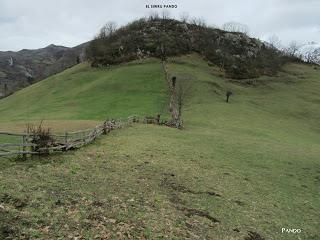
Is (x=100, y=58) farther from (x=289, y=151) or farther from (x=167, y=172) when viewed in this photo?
(x=167, y=172)

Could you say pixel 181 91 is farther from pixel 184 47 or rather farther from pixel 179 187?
pixel 184 47

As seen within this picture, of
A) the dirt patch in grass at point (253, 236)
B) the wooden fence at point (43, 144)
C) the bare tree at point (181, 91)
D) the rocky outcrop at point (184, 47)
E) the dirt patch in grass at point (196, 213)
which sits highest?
the rocky outcrop at point (184, 47)

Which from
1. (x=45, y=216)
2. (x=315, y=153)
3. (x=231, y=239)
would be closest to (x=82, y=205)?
(x=45, y=216)

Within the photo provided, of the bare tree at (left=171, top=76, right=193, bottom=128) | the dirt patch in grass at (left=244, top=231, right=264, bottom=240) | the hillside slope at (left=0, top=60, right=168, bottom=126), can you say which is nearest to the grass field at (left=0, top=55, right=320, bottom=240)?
the dirt patch in grass at (left=244, top=231, right=264, bottom=240)

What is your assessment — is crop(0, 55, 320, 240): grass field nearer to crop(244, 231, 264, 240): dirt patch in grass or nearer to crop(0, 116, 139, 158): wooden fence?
crop(244, 231, 264, 240): dirt patch in grass

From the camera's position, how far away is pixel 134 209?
57.3 ft

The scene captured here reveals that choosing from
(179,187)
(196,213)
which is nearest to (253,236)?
(196,213)

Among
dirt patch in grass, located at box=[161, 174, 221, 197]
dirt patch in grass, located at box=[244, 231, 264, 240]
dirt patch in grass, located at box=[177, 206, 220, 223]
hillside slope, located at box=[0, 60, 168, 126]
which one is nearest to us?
dirt patch in grass, located at box=[244, 231, 264, 240]

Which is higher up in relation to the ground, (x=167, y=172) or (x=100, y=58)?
(x=100, y=58)

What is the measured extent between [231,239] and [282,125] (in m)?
58.8

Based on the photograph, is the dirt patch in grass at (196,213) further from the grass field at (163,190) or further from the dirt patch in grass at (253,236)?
the dirt patch in grass at (253,236)

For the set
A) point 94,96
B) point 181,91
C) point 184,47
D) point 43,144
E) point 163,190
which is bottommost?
point 163,190

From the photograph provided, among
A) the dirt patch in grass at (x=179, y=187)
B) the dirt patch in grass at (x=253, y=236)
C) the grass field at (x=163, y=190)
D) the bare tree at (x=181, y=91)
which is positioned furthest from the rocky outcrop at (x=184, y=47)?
the dirt patch in grass at (x=253, y=236)

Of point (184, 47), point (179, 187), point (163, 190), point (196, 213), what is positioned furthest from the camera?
point (184, 47)
